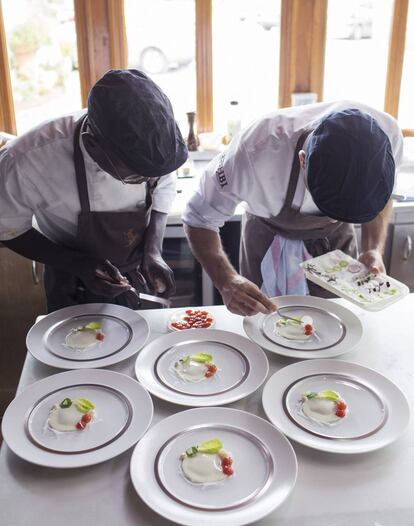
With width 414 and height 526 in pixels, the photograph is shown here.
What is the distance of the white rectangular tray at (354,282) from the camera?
1.37 metres

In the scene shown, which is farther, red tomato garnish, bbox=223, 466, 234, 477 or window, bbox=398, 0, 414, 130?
window, bbox=398, 0, 414, 130

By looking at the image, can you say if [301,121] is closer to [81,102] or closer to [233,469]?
[233,469]

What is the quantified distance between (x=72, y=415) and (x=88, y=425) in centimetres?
4

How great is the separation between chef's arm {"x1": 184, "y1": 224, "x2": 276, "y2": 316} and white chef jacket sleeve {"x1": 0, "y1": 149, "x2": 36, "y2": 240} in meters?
0.49

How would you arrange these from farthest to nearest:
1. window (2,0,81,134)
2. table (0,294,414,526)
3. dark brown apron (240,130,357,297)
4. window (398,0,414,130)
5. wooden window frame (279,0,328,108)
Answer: window (398,0,414,130) → wooden window frame (279,0,328,108) → window (2,0,81,134) → dark brown apron (240,130,357,297) → table (0,294,414,526)

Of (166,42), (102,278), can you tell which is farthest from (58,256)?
(166,42)

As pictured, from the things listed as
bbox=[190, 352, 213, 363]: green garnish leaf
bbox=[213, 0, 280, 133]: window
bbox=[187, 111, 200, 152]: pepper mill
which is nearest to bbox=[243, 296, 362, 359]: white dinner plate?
bbox=[190, 352, 213, 363]: green garnish leaf

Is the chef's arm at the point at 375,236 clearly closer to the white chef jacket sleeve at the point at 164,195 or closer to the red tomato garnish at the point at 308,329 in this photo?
the red tomato garnish at the point at 308,329

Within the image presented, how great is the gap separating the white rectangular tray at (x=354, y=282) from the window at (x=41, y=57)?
1.90 meters

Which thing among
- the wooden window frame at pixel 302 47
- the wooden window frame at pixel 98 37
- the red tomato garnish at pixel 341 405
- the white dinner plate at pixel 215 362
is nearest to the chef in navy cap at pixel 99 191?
the white dinner plate at pixel 215 362

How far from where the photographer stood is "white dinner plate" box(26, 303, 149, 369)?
1.25m

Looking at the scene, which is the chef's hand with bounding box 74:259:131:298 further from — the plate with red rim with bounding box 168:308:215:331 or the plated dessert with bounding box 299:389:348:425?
the plated dessert with bounding box 299:389:348:425

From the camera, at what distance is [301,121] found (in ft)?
5.11

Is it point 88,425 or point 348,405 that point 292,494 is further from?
point 88,425
